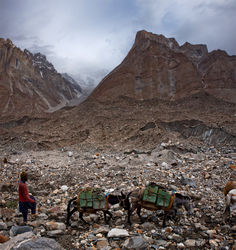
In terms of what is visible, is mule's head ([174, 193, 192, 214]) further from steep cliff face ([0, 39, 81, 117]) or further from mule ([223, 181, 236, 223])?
steep cliff face ([0, 39, 81, 117])

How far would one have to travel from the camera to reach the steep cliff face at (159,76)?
3819cm

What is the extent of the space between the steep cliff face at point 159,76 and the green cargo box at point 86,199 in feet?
106

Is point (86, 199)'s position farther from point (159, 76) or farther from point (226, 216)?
point (159, 76)

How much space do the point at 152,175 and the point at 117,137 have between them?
43.5 ft

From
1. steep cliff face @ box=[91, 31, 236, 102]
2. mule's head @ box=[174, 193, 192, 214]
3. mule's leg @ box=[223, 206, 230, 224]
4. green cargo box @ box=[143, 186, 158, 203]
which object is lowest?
mule's leg @ box=[223, 206, 230, 224]

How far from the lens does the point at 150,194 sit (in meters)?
5.94

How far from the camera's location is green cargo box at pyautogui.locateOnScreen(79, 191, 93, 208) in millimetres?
5832

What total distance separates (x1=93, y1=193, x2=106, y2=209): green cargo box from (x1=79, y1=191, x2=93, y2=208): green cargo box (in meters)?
0.10

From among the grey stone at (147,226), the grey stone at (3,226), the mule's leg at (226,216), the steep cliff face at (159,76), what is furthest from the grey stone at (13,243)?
the steep cliff face at (159,76)

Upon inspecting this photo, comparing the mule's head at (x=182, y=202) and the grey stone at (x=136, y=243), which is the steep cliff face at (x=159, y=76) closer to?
the mule's head at (x=182, y=202)

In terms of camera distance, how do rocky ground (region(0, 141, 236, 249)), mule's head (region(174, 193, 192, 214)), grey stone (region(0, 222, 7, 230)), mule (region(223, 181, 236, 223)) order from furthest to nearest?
1. mule's head (region(174, 193, 192, 214))
2. mule (region(223, 181, 236, 223))
3. grey stone (region(0, 222, 7, 230))
4. rocky ground (region(0, 141, 236, 249))

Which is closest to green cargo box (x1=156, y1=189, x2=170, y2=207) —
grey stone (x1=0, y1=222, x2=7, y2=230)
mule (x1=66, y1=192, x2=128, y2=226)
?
mule (x1=66, y1=192, x2=128, y2=226)

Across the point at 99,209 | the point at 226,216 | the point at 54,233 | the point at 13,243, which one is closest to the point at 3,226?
the point at 54,233

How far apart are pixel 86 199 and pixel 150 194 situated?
1597 millimetres
